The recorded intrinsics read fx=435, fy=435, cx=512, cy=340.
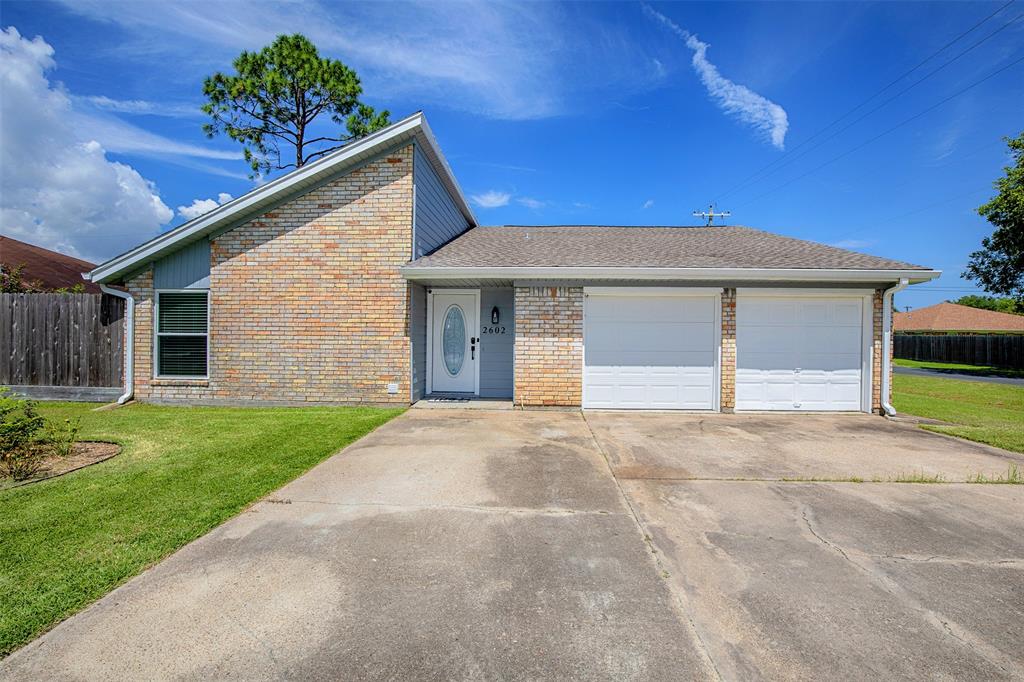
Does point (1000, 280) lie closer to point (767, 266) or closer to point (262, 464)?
point (767, 266)

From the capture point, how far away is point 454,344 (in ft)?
32.4

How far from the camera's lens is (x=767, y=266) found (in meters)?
8.08

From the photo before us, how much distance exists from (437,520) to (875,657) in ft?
9.08

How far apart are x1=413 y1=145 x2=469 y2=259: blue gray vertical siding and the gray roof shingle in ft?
0.96

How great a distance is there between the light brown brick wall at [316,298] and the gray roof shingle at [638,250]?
110 cm

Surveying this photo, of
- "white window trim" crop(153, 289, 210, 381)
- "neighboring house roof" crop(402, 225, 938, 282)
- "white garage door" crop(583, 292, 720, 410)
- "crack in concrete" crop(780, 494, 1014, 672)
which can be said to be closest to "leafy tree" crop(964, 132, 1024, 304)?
"neighboring house roof" crop(402, 225, 938, 282)

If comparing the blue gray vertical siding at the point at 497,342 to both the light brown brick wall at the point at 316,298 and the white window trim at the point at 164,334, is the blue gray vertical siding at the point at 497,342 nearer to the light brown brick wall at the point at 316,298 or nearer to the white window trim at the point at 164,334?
the light brown brick wall at the point at 316,298

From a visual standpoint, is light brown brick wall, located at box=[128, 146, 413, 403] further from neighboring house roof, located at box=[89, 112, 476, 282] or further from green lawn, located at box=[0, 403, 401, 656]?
green lawn, located at box=[0, 403, 401, 656]

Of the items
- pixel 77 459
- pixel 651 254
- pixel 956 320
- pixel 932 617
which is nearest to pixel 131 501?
pixel 77 459

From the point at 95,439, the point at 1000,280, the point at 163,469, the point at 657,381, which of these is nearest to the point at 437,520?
the point at 163,469

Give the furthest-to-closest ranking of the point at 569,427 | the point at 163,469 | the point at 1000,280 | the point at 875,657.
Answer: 1. the point at 1000,280
2. the point at 569,427
3. the point at 163,469
4. the point at 875,657

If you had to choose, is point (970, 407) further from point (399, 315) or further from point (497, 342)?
point (399, 315)

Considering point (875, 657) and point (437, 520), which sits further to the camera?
point (437, 520)

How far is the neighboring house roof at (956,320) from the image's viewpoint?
3712 centimetres
